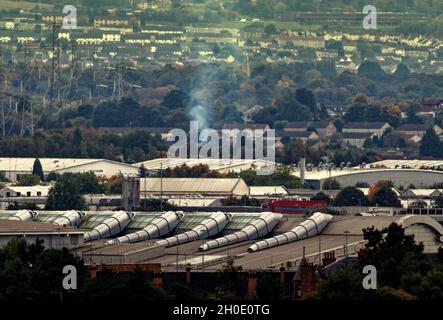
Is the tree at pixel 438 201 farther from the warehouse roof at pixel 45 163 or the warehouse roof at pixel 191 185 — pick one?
the warehouse roof at pixel 45 163

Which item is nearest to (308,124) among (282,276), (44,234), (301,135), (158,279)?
(301,135)

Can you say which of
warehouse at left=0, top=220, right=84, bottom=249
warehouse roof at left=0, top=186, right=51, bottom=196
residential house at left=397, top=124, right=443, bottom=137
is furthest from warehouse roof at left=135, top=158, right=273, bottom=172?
warehouse at left=0, top=220, right=84, bottom=249

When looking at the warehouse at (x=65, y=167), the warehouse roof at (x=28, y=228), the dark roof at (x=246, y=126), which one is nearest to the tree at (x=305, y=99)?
the dark roof at (x=246, y=126)

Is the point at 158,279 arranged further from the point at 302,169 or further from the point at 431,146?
the point at 431,146

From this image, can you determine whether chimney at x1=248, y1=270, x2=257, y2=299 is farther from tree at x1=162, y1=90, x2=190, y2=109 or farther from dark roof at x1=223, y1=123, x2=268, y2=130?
tree at x1=162, y1=90, x2=190, y2=109

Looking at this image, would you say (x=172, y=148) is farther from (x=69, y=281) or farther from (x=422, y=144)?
(x=69, y=281)

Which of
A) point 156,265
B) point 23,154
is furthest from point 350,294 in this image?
point 23,154
